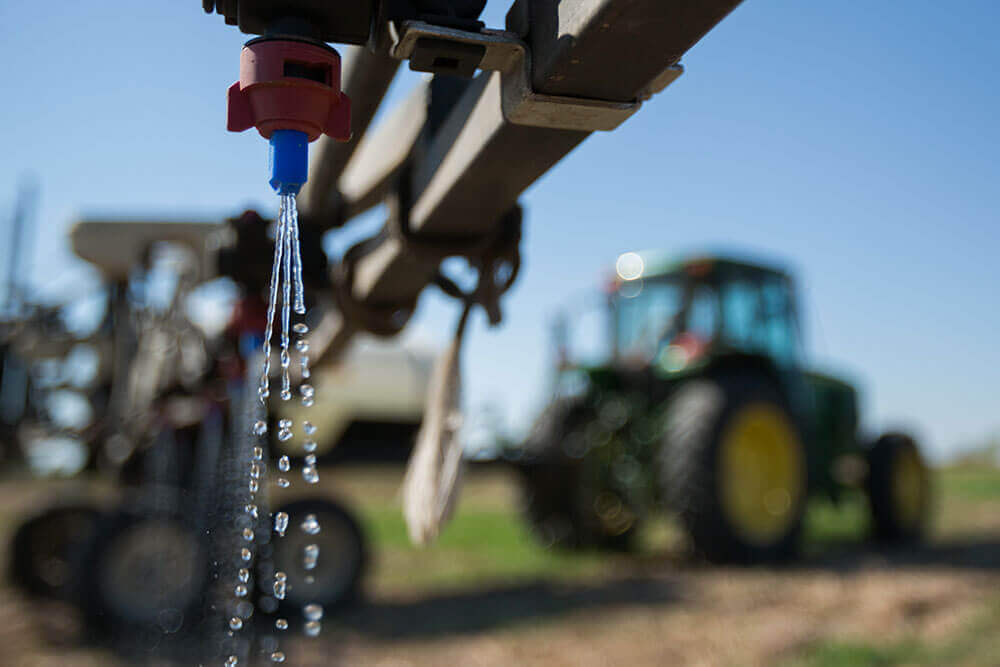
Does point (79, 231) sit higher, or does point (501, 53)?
point (79, 231)

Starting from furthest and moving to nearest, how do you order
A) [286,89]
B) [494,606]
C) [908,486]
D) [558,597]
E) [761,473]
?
[908,486]
[761,473]
[558,597]
[494,606]
[286,89]

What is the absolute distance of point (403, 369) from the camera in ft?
44.7

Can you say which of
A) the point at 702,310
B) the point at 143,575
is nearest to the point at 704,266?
the point at 702,310

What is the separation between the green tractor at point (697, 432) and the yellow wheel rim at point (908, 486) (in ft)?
0.14

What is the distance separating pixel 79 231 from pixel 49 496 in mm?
2523

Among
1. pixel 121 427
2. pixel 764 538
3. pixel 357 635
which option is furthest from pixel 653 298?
pixel 121 427

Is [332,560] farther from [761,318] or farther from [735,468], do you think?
[761,318]

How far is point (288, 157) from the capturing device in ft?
3.17

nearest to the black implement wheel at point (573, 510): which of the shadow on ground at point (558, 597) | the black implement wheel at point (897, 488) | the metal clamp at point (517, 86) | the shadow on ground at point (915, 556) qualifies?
the shadow on ground at point (558, 597)

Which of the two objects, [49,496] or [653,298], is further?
[653,298]

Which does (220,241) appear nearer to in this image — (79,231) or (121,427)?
(79,231)

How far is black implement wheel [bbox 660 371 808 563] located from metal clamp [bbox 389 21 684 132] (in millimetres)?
4292

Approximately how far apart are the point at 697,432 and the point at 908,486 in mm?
3367

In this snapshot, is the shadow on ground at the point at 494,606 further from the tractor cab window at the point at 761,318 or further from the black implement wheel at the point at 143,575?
the tractor cab window at the point at 761,318
